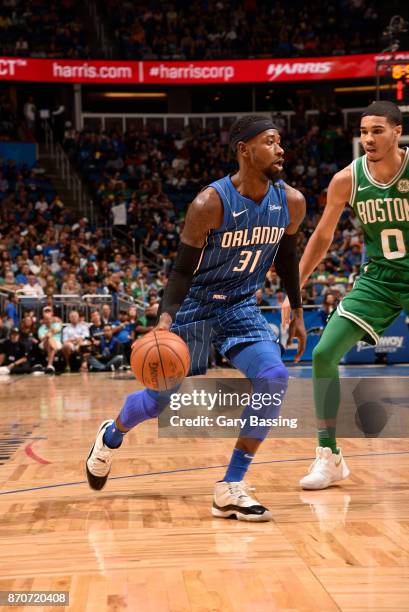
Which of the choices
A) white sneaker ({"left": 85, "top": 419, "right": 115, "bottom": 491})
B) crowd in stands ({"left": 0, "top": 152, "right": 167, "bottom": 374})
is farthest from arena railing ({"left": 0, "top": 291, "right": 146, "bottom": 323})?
white sneaker ({"left": 85, "top": 419, "right": 115, "bottom": 491})

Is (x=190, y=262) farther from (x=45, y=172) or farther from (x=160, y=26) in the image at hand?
(x=160, y=26)

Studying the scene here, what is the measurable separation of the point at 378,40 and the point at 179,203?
28.7 feet

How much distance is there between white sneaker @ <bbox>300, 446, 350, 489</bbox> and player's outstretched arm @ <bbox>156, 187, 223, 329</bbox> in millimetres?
1349

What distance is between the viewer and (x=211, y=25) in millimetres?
29062

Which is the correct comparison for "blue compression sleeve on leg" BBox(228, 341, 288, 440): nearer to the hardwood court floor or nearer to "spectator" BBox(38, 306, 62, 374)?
the hardwood court floor

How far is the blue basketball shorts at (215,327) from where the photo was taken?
4.63 metres

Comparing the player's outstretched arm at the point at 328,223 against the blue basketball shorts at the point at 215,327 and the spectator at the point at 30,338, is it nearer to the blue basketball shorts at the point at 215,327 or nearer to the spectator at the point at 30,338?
the blue basketball shorts at the point at 215,327

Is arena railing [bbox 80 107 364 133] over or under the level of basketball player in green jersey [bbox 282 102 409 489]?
over

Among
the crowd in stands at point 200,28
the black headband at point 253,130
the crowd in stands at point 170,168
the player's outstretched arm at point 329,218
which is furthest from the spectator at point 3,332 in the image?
the crowd in stands at point 200,28

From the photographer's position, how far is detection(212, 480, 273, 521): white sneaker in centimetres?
426

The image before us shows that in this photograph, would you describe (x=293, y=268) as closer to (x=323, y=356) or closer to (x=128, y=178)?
(x=323, y=356)

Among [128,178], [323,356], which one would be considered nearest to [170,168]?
[128,178]

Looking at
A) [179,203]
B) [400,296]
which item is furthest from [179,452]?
[179,203]

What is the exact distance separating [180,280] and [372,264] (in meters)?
1.37
